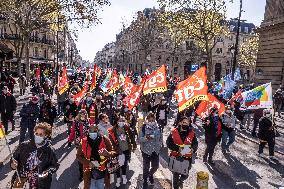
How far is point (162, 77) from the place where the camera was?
35.3 feet

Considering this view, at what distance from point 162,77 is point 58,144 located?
417 cm

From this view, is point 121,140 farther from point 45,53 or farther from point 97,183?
point 45,53

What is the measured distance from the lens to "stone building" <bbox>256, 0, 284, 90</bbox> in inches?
1105

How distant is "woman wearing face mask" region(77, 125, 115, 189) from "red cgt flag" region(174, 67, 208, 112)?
9.98ft

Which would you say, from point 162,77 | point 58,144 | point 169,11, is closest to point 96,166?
point 162,77

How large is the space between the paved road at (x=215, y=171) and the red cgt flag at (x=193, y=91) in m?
1.89

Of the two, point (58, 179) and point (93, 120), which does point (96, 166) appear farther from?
point (93, 120)

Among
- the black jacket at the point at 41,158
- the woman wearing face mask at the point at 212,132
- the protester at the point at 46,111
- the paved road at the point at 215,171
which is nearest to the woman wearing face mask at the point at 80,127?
the paved road at the point at 215,171

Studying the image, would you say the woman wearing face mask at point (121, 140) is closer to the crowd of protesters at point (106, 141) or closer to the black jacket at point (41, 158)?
the crowd of protesters at point (106, 141)

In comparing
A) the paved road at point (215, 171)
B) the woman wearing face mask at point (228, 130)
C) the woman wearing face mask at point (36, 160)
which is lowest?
the paved road at point (215, 171)

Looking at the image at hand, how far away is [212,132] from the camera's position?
1054 cm

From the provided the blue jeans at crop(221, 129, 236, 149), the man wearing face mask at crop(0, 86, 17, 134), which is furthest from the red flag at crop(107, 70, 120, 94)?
the blue jeans at crop(221, 129, 236, 149)

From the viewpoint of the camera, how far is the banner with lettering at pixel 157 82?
35.3 feet

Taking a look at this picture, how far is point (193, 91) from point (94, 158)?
361 centimetres
